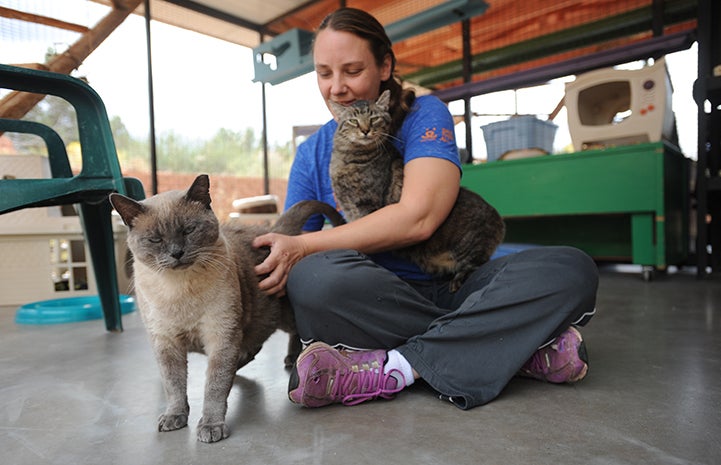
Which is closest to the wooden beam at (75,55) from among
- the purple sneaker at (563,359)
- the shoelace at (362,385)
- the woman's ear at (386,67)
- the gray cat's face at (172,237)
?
the gray cat's face at (172,237)

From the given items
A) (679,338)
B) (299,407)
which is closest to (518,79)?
(679,338)

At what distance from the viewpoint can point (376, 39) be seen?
156cm

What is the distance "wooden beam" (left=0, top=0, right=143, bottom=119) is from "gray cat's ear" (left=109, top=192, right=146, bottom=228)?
1337mm

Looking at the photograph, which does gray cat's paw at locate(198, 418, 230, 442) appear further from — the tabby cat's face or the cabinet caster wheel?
the cabinet caster wheel

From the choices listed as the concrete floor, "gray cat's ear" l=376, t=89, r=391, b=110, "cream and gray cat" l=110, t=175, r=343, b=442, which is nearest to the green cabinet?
the concrete floor

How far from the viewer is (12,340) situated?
2.11m

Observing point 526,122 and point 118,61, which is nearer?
point 526,122

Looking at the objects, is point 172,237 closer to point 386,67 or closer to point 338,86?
point 338,86

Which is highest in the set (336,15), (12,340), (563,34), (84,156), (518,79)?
(563,34)

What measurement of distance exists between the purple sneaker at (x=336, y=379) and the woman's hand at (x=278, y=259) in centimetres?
21

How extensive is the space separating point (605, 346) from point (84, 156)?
2060 millimetres

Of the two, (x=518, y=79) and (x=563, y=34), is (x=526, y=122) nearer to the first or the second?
(x=518, y=79)

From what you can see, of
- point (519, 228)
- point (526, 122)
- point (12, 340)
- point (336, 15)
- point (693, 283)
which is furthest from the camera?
point (519, 228)

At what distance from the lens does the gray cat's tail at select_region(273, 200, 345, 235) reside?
1497 millimetres
